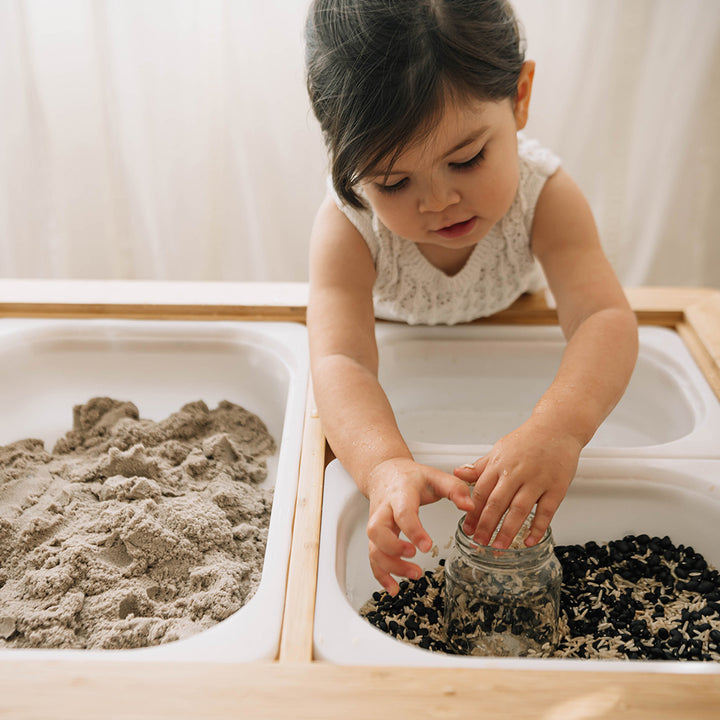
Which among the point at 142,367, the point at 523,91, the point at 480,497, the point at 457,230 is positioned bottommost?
the point at 142,367

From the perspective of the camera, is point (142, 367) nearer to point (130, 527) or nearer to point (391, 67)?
point (130, 527)

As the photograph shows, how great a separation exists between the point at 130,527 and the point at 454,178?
0.46 meters

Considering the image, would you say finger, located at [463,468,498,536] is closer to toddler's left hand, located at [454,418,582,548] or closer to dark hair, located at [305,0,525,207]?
toddler's left hand, located at [454,418,582,548]

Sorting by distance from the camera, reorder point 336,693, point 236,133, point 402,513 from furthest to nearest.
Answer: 1. point 236,133
2. point 402,513
3. point 336,693

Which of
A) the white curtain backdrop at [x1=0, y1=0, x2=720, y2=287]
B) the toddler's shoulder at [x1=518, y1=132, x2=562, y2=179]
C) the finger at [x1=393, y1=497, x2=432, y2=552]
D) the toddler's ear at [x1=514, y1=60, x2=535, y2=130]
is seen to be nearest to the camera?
the finger at [x1=393, y1=497, x2=432, y2=552]

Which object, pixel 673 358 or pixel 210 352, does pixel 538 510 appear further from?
pixel 210 352

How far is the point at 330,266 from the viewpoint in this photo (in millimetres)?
945

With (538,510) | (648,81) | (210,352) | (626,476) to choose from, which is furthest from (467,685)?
(648,81)

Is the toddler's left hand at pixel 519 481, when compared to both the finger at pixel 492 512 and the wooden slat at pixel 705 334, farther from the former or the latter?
the wooden slat at pixel 705 334

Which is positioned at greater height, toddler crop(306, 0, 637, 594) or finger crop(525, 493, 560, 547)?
toddler crop(306, 0, 637, 594)

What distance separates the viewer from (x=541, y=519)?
2.20 feet

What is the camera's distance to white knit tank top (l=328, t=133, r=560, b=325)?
1.00 metres

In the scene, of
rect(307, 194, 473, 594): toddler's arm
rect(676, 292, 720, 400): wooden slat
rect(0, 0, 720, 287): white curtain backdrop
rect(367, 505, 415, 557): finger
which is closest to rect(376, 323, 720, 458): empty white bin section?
rect(676, 292, 720, 400): wooden slat

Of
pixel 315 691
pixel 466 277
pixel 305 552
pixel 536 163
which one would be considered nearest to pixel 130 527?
pixel 305 552
